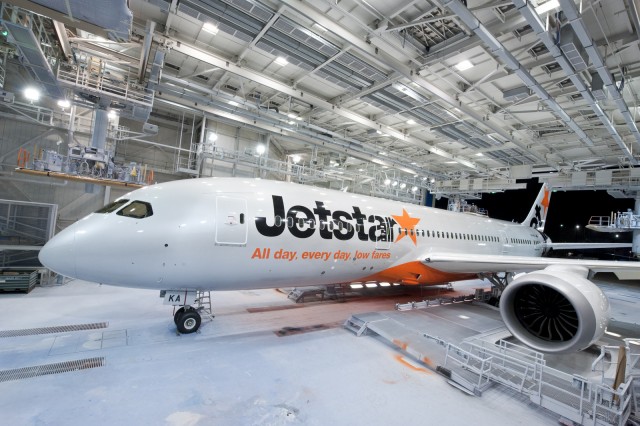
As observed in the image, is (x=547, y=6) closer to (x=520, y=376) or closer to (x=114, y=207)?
(x=520, y=376)

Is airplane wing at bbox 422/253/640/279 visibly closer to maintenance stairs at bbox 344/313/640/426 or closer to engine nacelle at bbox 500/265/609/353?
engine nacelle at bbox 500/265/609/353

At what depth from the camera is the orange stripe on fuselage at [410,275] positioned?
8.60 meters

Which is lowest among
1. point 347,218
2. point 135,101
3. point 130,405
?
point 130,405

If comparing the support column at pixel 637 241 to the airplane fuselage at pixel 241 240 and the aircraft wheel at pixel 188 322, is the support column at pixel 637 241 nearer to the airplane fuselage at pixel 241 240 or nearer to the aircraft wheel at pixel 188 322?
the airplane fuselage at pixel 241 240

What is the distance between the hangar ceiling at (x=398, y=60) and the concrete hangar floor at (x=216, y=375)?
5.60 meters

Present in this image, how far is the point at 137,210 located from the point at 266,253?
8.17 feet

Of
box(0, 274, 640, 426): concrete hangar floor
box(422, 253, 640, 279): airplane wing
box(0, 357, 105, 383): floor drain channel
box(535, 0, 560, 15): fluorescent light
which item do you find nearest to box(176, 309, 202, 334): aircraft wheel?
box(0, 274, 640, 426): concrete hangar floor

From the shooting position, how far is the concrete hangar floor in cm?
388

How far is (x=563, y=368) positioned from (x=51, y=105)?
19.9m

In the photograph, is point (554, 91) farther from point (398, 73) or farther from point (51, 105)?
point (51, 105)

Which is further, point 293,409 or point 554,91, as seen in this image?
point 554,91

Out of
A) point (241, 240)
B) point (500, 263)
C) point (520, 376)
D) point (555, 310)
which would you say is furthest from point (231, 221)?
point (500, 263)

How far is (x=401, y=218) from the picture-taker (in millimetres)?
8969

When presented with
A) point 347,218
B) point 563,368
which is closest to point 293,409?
point 347,218
